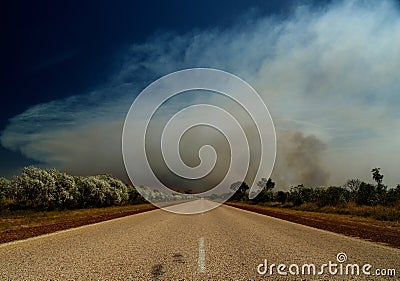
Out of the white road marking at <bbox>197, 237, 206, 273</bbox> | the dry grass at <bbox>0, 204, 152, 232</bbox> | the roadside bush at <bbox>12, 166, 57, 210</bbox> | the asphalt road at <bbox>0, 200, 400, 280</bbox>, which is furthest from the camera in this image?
the roadside bush at <bbox>12, 166, 57, 210</bbox>

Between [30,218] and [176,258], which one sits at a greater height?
[176,258]

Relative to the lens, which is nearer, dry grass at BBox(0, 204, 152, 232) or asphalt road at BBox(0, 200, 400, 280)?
asphalt road at BBox(0, 200, 400, 280)

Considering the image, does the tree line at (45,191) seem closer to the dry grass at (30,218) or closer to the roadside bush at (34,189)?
the roadside bush at (34,189)

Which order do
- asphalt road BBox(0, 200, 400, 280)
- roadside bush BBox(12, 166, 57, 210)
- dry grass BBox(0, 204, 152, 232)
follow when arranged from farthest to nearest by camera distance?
roadside bush BBox(12, 166, 57, 210) < dry grass BBox(0, 204, 152, 232) < asphalt road BBox(0, 200, 400, 280)

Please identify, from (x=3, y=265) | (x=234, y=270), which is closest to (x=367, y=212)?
(x=234, y=270)

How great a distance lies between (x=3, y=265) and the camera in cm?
631

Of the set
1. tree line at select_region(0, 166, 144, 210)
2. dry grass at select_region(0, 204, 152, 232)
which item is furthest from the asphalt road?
tree line at select_region(0, 166, 144, 210)

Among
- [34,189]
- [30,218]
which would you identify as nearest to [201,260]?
[30,218]

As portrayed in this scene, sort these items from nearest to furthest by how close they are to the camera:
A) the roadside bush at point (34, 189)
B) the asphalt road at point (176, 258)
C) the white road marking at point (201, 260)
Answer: the asphalt road at point (176, 258)
the white road marking at point (201, 260)
the roadside bush at point (34, 189)

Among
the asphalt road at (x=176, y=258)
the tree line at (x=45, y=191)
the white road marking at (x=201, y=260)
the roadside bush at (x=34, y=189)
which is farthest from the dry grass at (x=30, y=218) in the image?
the white road marking at (x=201, y=260)

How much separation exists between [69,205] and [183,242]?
124ft

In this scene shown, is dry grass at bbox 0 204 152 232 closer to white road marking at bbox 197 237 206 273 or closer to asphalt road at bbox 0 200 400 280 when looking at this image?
asphalt road at bbox 0 200 400 280

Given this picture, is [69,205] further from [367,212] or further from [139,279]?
[139,279]

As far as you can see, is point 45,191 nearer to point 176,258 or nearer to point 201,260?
point 176,258
